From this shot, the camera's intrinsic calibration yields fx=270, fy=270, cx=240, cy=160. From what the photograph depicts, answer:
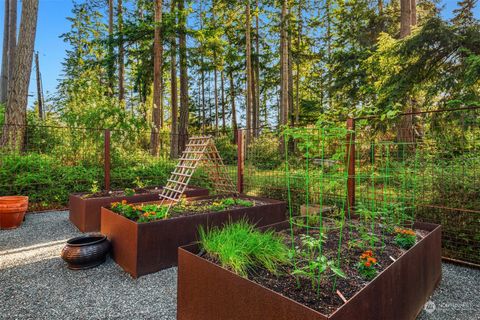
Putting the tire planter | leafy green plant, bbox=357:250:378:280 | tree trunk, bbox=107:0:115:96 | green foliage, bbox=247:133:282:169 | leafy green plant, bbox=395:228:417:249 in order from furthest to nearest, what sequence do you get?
tree trunk, bbox=107:0:115:96 → green foliage, bbox=247:133:282:169 → the tire planter → leafy green plant, bbox=395:228:417:249 → leafy green plant, bbox=357:250:378:280

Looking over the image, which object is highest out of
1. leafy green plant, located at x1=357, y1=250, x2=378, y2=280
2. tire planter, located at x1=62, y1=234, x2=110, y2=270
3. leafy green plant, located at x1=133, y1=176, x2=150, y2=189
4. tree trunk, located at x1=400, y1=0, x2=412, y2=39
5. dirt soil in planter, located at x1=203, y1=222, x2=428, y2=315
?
tree trunk, located at x1=400, y1=0, x2=412, y2=39

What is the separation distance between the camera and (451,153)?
3.03 meters

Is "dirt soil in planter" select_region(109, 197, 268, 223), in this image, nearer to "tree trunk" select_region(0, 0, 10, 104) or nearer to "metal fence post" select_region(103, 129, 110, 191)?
"metal fence post" select_region(103, 129, 110, 191)

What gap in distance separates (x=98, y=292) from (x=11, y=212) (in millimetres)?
2961

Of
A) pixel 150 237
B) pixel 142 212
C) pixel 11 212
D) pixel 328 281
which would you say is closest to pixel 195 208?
pixel 142 212

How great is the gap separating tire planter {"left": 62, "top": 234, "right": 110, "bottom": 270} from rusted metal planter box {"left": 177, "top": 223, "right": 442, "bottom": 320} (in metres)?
1.37

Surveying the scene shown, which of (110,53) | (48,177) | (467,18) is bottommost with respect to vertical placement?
(48,177)

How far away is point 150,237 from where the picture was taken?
2.64 m

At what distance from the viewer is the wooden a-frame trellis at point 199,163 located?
3.85 metres

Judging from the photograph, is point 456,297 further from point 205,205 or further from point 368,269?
point 205,205

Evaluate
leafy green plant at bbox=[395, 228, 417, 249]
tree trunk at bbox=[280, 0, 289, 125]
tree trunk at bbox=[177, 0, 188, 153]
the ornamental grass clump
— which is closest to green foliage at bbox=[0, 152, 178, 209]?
tree trunk at bbox=[177, 0, 188, 153]

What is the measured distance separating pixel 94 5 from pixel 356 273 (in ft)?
49.3

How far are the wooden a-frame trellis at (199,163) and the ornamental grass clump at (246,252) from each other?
1.77 m

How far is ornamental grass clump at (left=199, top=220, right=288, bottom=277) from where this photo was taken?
174 cm
